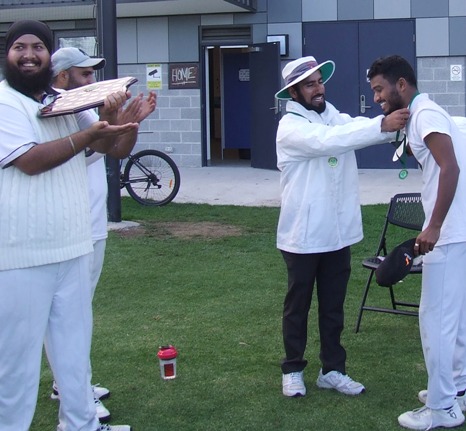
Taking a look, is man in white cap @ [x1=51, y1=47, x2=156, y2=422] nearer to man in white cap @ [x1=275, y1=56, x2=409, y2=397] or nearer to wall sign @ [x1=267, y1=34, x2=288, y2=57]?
man in white cap @ [x1=275, y1=56, x2=409, y2=397]

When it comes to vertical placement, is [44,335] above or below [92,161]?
below

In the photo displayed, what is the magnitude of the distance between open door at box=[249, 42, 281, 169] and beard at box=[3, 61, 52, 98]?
36.9 ft

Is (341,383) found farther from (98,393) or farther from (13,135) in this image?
(13,135)

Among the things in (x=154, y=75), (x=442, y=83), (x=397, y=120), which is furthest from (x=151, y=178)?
(x=397, y=120)

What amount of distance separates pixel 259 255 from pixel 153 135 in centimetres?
761

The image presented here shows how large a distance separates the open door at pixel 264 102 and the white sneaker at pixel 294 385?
397 inches

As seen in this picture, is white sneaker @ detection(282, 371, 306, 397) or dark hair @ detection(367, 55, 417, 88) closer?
dark hair @ detection(367, 55, 417, 88)

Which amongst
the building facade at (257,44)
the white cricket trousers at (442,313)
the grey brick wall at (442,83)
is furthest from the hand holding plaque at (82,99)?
the grey brick wall at (442,83)

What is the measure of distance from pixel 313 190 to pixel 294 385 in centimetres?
113

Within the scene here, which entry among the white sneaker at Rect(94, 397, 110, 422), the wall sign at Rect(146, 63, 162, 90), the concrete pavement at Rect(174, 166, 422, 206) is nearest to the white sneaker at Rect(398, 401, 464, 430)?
the white sneaker at Rect(94, 397, 110, 422)

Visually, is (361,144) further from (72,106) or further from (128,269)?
(128,269)

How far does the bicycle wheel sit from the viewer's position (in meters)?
11.7

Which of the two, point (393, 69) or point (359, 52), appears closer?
point (393, 69)

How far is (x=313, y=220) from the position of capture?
16.4 feet
